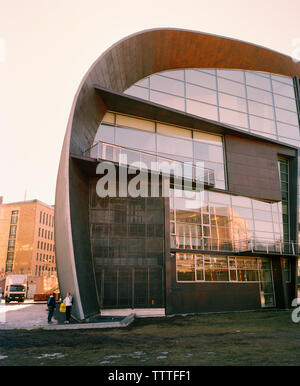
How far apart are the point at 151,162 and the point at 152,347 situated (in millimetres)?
13380

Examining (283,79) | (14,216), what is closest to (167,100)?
(283,79)

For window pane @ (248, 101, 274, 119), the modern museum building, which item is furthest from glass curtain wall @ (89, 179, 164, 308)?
window pane @ (248, 101, 274, 119)

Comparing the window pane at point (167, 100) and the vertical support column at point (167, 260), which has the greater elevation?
the window pane at point (167, 100)

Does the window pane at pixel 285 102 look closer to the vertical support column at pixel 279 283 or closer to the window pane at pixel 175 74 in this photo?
the window pane at pixel 175 74

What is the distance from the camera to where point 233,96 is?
86.3ft

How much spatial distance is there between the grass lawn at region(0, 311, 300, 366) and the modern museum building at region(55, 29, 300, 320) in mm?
4520

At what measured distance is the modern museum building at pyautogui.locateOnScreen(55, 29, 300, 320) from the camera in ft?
58.7

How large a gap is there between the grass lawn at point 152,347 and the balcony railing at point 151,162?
9704 millimetres

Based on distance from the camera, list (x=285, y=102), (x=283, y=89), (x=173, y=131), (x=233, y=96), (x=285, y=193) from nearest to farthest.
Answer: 1. (x=173, y=131)
2. (x=285, y=193)
3. (x=233, y=96)
4. (x=285, y=102)
5. (x=283, y=89)

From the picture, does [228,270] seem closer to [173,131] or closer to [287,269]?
[287,269]

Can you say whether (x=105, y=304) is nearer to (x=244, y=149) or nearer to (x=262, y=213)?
(x=262, y=213)

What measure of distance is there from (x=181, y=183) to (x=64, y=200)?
8411mm

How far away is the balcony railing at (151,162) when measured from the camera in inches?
729

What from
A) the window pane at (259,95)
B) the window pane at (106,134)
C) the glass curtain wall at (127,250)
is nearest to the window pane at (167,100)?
the window pane at (106,134)
